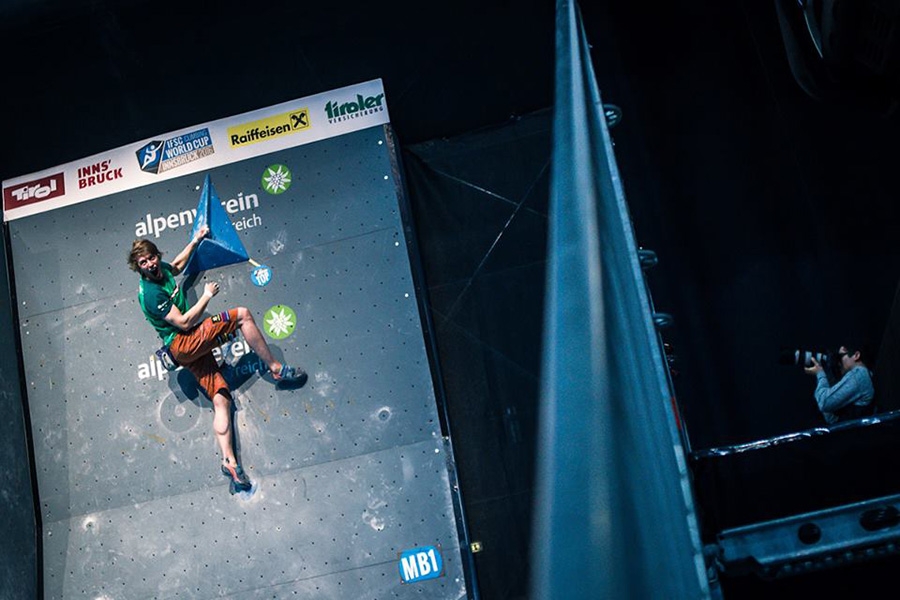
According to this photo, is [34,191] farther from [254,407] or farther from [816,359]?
[816,359]

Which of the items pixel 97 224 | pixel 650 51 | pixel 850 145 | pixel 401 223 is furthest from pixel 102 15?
pixel 850 145

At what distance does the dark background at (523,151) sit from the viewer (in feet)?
17.4

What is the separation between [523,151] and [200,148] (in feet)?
6.50

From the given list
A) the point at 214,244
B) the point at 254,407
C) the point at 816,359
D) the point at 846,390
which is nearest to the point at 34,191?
the point at 214,244

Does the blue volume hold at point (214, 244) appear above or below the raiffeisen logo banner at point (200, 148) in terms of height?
below

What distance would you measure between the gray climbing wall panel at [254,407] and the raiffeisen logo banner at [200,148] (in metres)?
0.06

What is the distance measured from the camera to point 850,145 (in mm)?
5391

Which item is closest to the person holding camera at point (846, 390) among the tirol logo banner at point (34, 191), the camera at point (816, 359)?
the camera at point (816, 359)

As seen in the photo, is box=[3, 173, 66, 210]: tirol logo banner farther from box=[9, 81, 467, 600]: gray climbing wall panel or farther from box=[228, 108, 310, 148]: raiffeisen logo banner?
box=[228, 108, 310, 148]: raiffeisen logo banner

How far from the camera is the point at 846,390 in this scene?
479cm

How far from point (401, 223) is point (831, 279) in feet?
8.02

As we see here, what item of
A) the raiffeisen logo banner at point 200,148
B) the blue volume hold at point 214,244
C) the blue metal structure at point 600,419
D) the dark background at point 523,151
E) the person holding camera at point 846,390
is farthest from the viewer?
the raiffeisen logo banner at point 200,148

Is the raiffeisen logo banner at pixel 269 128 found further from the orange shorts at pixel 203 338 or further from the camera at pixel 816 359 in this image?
the camera at pixel 816 359

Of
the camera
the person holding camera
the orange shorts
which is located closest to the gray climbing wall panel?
the orange shorts
